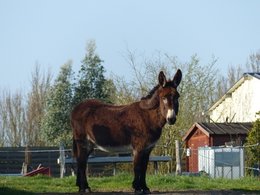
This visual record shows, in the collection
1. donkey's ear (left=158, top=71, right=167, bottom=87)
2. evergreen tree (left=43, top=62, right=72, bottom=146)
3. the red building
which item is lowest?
donkey's ear (left=158, top=71, right=167, bottom=87)

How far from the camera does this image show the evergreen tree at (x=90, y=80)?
45938 millimetres

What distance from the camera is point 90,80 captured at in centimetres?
4619

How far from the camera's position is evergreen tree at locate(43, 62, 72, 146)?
4538 cm

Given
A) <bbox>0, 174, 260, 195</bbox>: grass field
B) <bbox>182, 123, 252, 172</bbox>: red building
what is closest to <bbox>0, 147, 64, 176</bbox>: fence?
<bbox>182, 123, 252, 172</bbox>: red building

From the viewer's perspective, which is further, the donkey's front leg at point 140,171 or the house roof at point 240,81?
the house roof at point 240,81

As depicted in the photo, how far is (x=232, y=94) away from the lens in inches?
1868

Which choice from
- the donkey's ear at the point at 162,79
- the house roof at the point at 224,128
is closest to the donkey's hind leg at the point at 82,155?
the donkey's ear at the point at 162,79

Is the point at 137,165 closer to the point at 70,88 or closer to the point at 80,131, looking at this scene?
the point at 80,131

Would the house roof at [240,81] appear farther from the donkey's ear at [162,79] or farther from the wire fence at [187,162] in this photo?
the donkey's ear at [162,79]

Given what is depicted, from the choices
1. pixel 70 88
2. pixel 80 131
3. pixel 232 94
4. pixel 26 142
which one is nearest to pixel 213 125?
pixel 232 94

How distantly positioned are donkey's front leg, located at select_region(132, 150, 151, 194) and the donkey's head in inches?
32.2

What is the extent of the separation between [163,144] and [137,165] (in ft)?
76.0

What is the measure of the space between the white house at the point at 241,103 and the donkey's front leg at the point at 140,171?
32.2m

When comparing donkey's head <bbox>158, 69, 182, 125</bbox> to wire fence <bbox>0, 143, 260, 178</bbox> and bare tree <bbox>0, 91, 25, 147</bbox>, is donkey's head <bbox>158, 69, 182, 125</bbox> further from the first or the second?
bare tree <bbox>0, 91, 25, 147</bbox>
